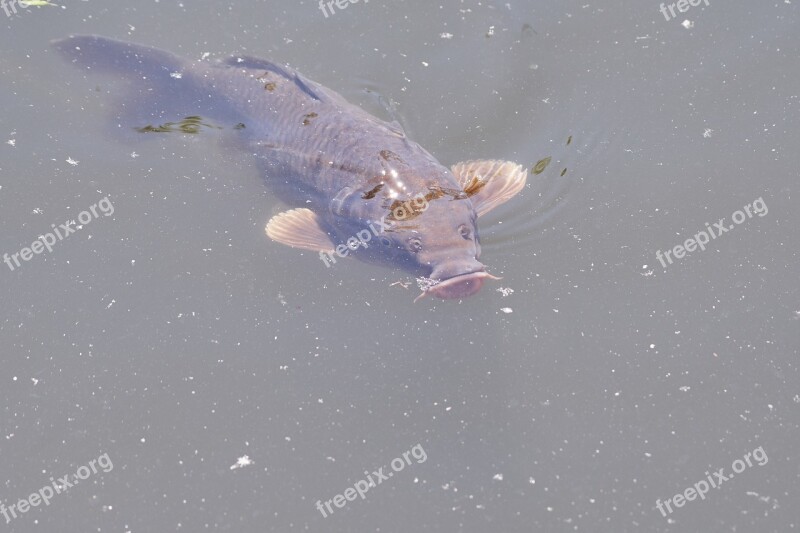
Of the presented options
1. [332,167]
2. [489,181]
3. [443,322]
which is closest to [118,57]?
[332,167]

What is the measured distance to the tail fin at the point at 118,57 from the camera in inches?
186

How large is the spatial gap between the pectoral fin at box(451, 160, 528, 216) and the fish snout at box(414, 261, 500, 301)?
57 centimetres

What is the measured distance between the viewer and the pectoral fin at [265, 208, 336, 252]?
393 cm

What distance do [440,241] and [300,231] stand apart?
0.77 meters

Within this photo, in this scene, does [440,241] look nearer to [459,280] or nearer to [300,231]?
[459,280]

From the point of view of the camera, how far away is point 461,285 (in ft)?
11.5

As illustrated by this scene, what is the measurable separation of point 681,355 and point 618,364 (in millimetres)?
292

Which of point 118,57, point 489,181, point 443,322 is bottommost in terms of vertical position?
point 443,322

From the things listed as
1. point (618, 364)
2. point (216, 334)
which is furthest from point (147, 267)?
point (618, 364)

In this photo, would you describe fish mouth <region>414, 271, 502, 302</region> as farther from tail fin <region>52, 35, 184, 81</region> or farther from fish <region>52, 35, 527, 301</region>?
tail fin <region>52, 35, 184, 81</region>

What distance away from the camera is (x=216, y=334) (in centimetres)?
373

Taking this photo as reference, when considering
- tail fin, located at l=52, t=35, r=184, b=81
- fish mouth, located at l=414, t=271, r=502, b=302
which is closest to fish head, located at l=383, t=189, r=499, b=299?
fish mouth, located at l=414, t=271, r=502, b=302

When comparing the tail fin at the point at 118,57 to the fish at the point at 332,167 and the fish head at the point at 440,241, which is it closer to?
the fish at the point at 332,167

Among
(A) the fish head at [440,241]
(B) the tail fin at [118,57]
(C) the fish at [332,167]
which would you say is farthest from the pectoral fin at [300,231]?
(B) the tail fin at [118,57]
